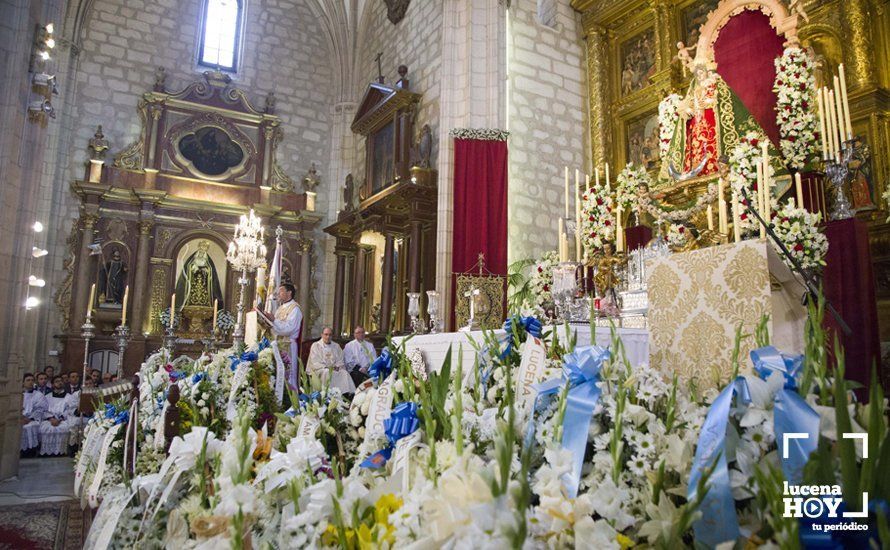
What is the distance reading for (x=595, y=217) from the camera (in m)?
6.61

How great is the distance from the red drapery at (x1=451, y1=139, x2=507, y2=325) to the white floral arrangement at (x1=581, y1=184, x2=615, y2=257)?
2415 millimetres

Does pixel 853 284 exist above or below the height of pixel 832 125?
below

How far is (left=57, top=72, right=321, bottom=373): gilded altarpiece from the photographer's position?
12102 mm

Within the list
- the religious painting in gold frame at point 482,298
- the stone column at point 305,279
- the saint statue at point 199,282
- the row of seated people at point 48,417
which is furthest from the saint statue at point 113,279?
the religious painting in gold frame at point 482,298

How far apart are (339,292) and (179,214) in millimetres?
3948

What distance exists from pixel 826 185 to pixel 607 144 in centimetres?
415

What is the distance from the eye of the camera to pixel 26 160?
7.30m

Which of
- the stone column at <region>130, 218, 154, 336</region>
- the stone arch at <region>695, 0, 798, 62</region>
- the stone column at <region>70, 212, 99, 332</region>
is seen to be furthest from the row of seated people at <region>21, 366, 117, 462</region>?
the stone arch at <region>695, 0, 798, 62</region>

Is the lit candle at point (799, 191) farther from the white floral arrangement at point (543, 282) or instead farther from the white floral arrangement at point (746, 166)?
the white floral arrangement at point (543, 282)

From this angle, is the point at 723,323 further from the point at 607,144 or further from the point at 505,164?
the point at 607,144

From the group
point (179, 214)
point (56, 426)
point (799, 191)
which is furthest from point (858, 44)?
point (179, 214)

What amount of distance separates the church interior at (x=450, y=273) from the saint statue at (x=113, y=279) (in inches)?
2.5

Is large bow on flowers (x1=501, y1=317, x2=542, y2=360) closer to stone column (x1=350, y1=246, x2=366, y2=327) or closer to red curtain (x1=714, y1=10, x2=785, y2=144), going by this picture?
red curtain (x1=714, y1=10, x2=785, y2=144)

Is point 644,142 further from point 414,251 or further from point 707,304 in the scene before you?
point 707,304
